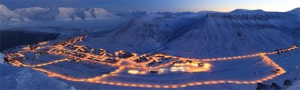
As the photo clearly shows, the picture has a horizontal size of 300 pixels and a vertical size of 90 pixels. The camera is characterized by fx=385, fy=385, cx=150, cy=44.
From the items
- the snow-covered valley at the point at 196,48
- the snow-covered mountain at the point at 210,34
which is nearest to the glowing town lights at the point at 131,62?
the snow-covered valley at the point at 196,48

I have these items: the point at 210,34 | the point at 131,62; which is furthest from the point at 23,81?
the point at 210,34

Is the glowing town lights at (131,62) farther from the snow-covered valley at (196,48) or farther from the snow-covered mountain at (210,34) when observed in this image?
the snow-covered mountain at (210,34)

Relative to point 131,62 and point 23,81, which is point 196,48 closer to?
point 131,62

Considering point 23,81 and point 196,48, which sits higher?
point 23,81

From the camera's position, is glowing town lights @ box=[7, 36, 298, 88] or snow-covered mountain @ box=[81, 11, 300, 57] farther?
snow-covered mountain @ box=[81, 11, 300, 57]

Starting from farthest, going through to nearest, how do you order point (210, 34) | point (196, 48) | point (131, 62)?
point (210, 34) → point (196, 48) → point (131, 62)

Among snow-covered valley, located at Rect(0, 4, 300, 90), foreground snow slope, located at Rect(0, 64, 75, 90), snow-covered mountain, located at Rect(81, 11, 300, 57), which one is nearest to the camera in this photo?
foreground snow slope, located at Rect(0, 64, 75, 90)

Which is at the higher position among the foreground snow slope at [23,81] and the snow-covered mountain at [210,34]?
the foreground snow slope at [23,81]

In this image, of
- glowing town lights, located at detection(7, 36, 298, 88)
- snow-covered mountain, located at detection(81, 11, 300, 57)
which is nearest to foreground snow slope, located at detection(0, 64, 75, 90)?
glowing town lights, located at detection(7, 36, 298, 88)

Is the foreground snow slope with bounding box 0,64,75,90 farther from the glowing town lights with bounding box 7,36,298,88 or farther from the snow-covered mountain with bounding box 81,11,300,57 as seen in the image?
the snow-covered mountain with bounding box 81,11,300,57
